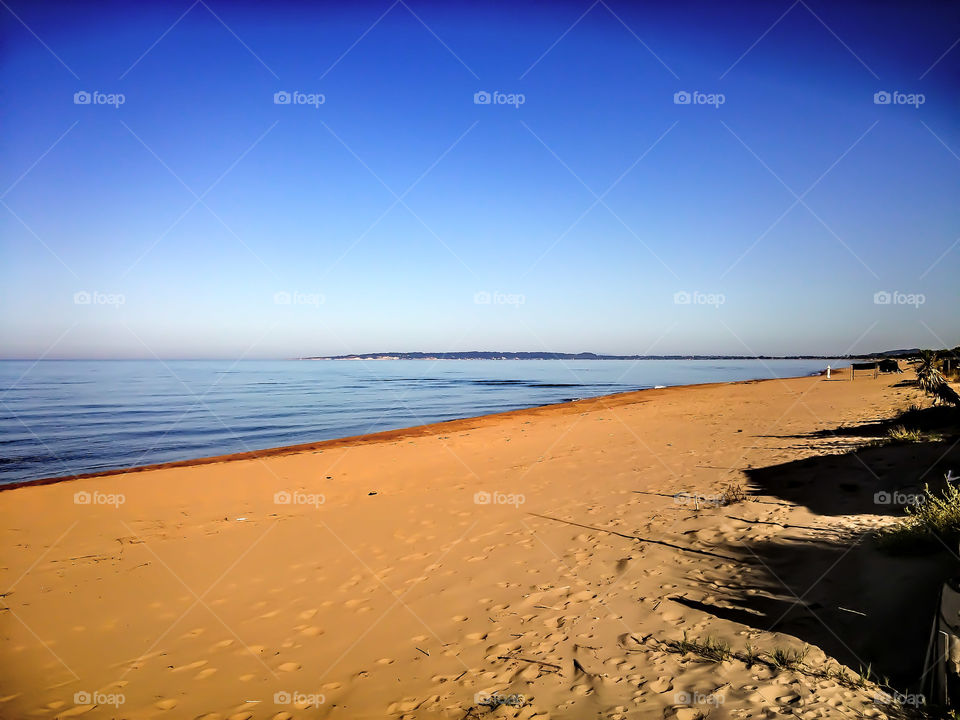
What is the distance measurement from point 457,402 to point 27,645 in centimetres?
2881

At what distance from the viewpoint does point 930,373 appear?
443 inches

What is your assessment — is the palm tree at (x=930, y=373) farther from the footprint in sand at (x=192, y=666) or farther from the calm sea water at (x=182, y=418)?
the calm sea water at (x=182, y=418)

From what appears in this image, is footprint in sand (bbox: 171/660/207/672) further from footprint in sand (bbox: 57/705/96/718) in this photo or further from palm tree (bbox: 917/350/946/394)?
palm tree (bbox: 917/350/946/394)

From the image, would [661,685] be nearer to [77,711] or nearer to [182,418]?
[77,711]

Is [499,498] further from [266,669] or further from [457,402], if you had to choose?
[457,402]

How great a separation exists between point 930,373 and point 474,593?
1194cm

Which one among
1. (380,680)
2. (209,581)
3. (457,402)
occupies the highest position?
(457,402)

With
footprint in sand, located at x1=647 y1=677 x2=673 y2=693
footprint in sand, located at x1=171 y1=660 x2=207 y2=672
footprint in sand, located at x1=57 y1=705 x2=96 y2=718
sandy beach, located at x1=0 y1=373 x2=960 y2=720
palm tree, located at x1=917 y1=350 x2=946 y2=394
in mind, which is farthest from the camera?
palm tree, located at x1=917 y1=350 x2=946 y2=394

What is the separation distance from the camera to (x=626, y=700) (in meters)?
3.31

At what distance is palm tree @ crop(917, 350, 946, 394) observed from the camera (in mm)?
10906

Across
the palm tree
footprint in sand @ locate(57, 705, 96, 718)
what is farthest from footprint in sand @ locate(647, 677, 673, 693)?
the palm tree

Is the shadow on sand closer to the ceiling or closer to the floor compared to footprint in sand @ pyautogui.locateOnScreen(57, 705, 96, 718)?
closer to the ceiling

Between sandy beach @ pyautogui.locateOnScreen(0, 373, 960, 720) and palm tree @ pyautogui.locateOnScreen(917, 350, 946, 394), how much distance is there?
2.09m

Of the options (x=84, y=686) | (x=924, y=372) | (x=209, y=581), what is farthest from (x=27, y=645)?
(x=924, y=372)
